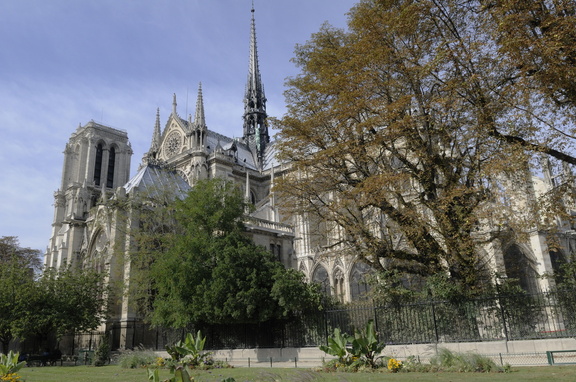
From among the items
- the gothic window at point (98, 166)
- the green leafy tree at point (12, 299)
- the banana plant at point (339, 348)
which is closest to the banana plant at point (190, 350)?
the banana plant at point (339, 348)

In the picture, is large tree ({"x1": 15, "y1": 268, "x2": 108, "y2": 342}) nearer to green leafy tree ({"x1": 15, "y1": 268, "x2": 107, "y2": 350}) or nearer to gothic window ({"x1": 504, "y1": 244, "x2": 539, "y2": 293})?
green leafy tree ({"x1": 15, "y1": 268, "x2": 107, "y2": 350})

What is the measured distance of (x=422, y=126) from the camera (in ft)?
59.6

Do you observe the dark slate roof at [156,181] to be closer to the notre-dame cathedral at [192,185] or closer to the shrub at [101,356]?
the notre-dame cathedral at [192,185]

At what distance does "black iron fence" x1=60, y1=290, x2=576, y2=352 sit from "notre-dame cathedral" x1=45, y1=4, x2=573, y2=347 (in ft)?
13.9

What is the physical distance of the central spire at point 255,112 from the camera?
6888 cm

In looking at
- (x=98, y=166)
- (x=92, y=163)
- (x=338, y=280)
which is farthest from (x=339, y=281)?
(x=98, y=166)

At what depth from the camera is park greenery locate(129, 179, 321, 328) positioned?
20.0 meters

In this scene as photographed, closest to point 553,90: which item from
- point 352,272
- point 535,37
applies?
point 535,37

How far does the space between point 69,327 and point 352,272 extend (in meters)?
23.7

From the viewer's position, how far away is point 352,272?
135 feet

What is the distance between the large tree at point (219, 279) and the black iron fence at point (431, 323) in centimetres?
114

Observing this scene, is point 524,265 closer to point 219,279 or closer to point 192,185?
point 219,279

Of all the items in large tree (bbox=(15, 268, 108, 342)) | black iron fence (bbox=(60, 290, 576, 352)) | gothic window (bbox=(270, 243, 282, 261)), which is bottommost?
black iron fence (bbox=(60, 290, 576, 352))

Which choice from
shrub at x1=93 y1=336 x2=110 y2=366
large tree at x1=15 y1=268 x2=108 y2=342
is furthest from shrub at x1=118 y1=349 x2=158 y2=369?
large tree at x1=15 y1=268 x2=108 y2=342
